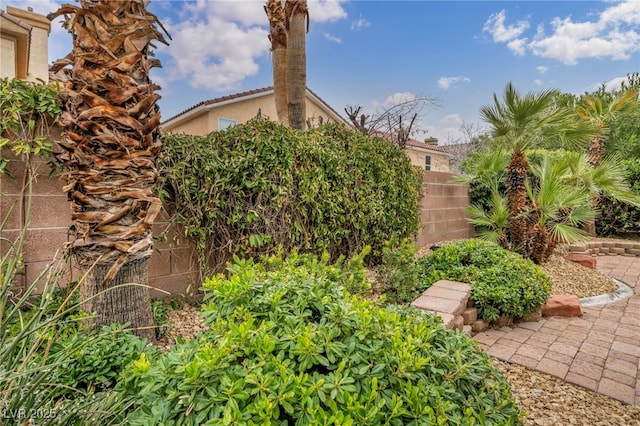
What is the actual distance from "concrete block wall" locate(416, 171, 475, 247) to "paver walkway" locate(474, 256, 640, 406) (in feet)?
11.4

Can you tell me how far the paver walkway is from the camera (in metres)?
2.87

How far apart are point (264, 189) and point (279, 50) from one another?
310 cm

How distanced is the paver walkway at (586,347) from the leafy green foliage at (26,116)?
4490mm

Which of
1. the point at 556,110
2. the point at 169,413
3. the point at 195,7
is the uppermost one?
the point at 195,7

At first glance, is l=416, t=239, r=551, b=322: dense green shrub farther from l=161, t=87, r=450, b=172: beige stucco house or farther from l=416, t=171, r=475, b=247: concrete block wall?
l=161, t=87, r=450, b=172: beige stucco house

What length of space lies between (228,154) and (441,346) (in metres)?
2.73

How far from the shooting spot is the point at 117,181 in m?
2.22

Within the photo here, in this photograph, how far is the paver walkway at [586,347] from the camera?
2867mm

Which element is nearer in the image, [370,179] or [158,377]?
[158,377]

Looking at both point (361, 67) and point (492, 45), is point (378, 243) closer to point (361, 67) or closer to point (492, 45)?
point (361, 67)

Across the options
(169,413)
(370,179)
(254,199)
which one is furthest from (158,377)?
(370,179)

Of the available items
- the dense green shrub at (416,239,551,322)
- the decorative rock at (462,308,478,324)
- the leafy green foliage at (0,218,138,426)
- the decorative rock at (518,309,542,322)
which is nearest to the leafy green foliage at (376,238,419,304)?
the dense green shrub at (416,239,551,322)

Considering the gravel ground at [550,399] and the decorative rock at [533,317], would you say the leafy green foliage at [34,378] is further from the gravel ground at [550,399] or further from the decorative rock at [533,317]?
the decorative rock at [533,317]

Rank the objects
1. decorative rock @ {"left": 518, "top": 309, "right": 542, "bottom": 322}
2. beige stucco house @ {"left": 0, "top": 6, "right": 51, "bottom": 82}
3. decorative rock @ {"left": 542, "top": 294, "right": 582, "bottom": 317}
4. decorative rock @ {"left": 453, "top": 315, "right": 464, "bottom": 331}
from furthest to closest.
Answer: beige stucco house @ {"left": 0, "top": 6, "right": 51, "bottom": 82}
decorative rock @ {"left": 542, "top": 294, "right": 582, "bottom": 317}
decorative rock @ {"left": 518, "top": 309, "right": 542, "bottom": 322}
decorative rock @ {"left": 453, "top": 315, "right": 464, "bottom": 331}
